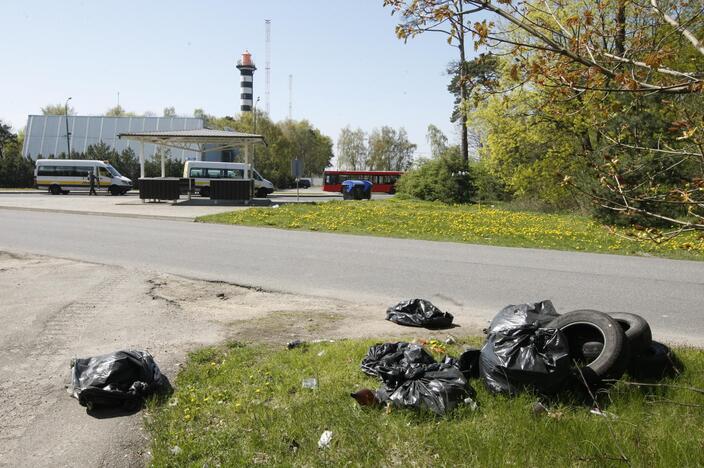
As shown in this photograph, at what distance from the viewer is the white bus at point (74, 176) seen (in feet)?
140

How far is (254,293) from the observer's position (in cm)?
838

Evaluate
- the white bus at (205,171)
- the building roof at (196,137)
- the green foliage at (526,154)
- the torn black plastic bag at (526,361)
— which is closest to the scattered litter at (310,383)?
the torn black plastic bag at (526,361)

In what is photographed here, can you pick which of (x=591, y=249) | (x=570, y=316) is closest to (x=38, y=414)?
(x=570, y=316)

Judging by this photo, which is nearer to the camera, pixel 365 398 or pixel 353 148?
pixel 365 398

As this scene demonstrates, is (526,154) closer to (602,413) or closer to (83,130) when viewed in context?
(602,413)

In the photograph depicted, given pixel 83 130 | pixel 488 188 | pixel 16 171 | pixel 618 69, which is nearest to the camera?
pixel 618 69

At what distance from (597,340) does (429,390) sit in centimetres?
157

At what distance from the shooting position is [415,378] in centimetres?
422

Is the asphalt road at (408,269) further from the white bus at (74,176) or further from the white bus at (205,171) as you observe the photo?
the white bus at (74,176)

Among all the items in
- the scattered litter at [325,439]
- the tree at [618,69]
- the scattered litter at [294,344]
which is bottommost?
the scattered litter at [325,439]

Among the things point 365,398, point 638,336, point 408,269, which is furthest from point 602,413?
point 408,269

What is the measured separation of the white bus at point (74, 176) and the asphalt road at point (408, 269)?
93.0 feet

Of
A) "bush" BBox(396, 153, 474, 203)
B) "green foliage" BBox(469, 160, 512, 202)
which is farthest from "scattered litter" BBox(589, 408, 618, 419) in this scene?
"green foliage" BBox(469, 160, 512, 202)

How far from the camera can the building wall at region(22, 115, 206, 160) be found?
222ft
